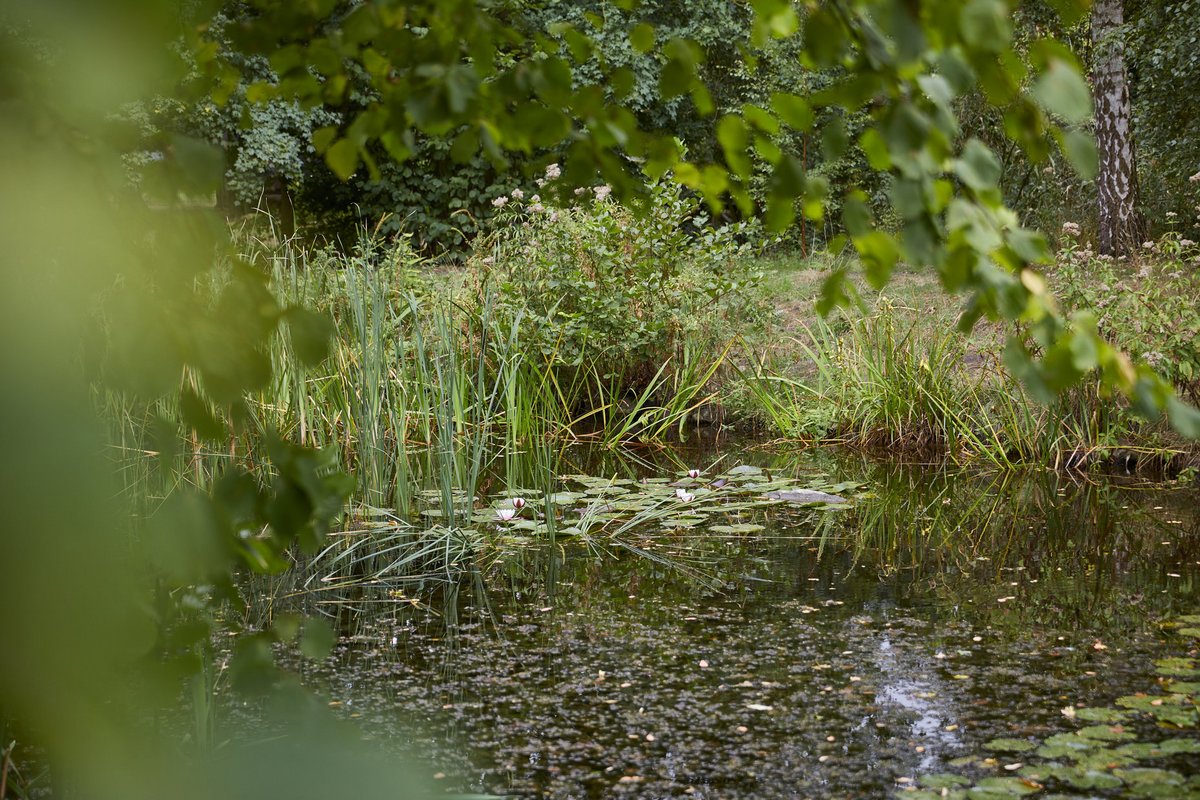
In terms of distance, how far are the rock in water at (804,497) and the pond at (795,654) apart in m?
0.09

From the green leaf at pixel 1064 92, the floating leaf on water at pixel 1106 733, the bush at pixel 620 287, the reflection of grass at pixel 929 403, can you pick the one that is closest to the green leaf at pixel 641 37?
the green leaf at pixel 1064 92

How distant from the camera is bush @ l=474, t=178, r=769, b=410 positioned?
6281 mm

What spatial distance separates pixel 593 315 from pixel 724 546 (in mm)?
2768

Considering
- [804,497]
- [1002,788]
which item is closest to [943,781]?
[1002,788]

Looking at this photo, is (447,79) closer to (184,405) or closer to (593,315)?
(184,405)

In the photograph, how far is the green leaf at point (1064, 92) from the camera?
670mm

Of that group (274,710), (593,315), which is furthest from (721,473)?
(274,710)

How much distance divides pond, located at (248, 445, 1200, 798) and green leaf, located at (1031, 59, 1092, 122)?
99cm

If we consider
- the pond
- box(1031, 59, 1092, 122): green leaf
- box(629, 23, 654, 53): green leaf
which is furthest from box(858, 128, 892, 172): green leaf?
the pond

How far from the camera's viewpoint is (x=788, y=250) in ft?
40.9

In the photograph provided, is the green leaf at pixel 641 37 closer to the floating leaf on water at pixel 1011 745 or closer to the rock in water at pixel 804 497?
the floating leaf on water at pixel 1011 745

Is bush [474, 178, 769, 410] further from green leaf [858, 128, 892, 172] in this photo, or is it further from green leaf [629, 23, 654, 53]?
Result: green leaf [858, 128, 892, 172]

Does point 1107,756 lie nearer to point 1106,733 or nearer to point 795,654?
point 1106,733

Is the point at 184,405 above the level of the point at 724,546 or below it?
above
